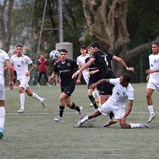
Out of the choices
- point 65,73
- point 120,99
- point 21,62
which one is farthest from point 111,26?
point 120,99

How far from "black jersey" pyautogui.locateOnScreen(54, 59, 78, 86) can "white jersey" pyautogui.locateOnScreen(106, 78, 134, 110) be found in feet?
7.56

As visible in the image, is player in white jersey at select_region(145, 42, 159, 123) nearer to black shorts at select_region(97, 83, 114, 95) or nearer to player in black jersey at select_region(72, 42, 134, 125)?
player in black jersey at select_region(72, 42, 134, 125)

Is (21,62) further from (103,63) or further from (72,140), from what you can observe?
(72,140)

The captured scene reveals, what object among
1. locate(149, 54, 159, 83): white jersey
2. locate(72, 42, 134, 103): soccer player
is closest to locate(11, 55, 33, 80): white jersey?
locate(72, 42, 134, 103): soccer player

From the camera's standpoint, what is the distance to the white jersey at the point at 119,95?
14820 millimetres

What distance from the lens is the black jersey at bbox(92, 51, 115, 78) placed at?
16.5 m

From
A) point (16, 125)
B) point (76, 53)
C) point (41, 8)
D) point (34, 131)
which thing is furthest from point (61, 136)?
point (41, 8)

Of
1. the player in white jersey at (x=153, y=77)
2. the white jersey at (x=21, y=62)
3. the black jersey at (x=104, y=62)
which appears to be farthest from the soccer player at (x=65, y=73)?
the white jersey at (x=21, y=62)

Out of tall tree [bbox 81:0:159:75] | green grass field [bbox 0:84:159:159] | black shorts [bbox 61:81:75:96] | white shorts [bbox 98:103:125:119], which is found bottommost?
green grass field [bbox 0:84:159:159]

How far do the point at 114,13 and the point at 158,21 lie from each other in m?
12.4

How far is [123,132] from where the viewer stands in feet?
45.8

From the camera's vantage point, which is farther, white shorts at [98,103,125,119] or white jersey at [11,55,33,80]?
white jersey at [11,55,33,80]

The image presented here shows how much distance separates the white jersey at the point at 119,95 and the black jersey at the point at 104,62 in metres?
1.67

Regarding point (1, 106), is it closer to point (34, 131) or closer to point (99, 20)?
point (34, 131)
